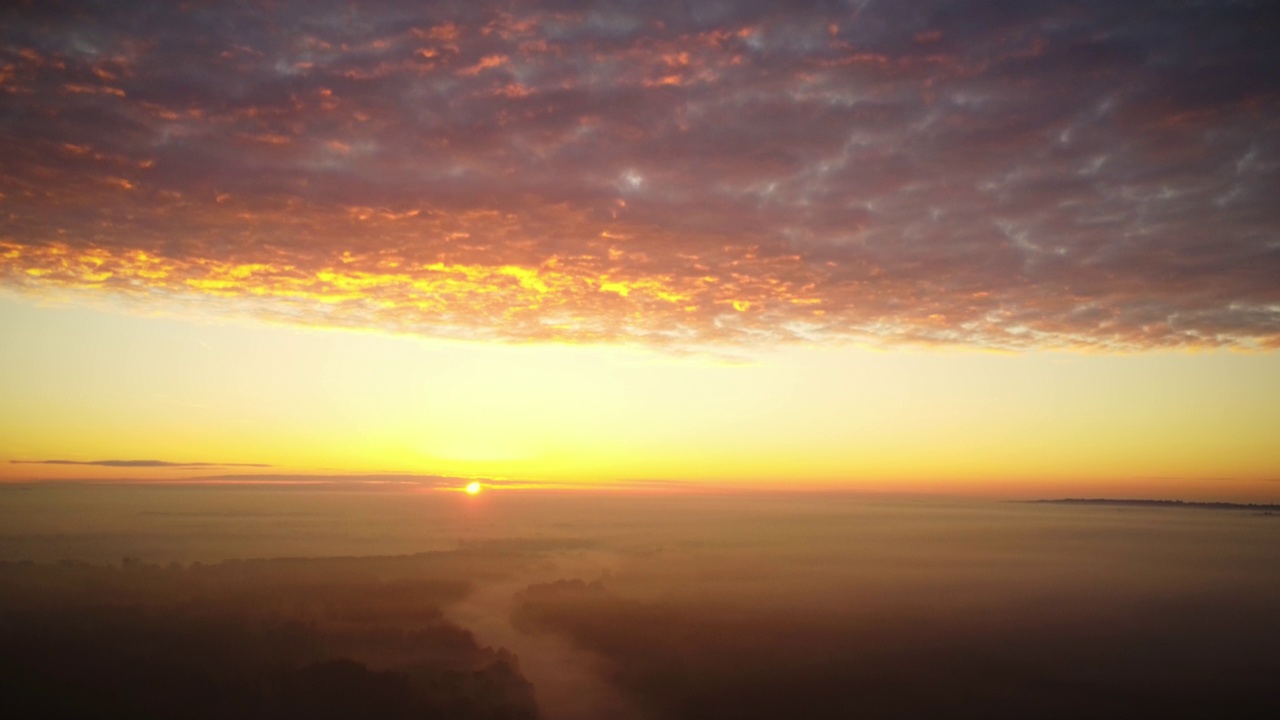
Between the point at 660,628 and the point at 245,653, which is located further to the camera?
the point at 660,628

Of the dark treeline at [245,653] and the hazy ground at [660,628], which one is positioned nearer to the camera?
the dark treeline at [245,653]

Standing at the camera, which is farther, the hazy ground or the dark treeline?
the hazy ground

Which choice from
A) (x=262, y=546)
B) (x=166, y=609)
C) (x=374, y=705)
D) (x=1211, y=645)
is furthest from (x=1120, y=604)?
(x=262, y=546)

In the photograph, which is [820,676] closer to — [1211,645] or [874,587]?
[1211,645]
